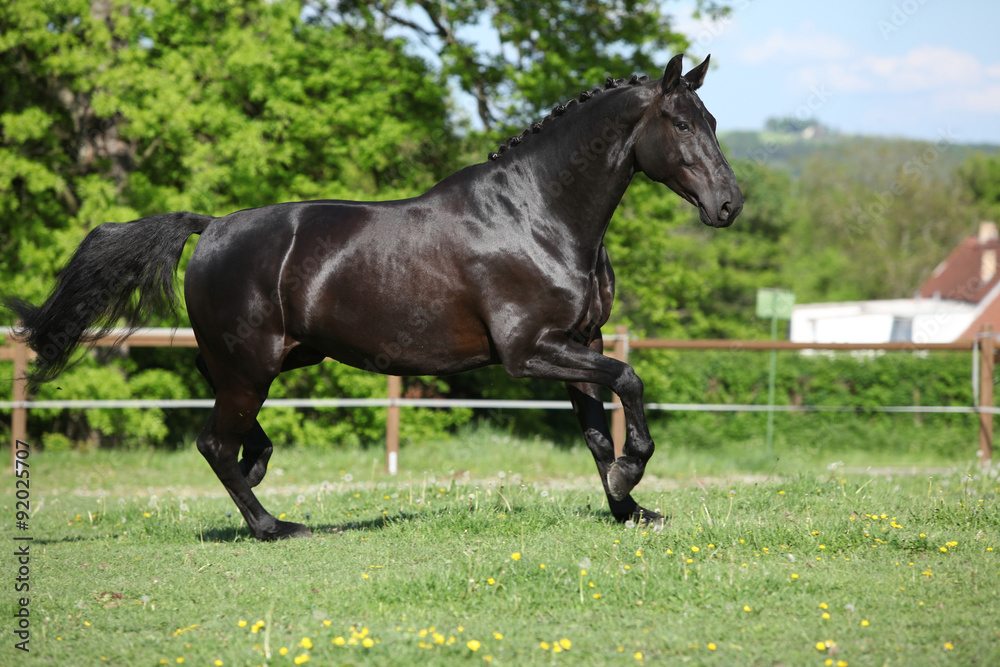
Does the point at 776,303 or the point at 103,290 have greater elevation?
the point at 103,290

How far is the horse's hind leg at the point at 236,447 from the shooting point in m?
4.74

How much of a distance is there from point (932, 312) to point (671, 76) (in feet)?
74.8

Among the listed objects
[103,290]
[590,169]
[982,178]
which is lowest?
[103,290]

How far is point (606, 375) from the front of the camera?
418cm

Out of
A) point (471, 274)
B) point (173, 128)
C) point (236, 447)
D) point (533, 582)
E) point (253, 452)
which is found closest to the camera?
point (533, 582)

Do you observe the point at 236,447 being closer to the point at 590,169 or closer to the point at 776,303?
the point at 590,169

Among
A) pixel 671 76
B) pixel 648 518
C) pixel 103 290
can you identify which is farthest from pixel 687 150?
pixel 103 290

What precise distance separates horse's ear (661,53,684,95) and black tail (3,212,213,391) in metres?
2.75

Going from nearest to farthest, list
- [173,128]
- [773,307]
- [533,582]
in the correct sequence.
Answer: [533,582] < [173,128] < [773,307]

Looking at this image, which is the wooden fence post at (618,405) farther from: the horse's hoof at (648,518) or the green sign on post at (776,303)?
the green sign on post at (776,303)

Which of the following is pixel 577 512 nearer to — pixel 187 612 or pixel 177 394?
pixel 187 612

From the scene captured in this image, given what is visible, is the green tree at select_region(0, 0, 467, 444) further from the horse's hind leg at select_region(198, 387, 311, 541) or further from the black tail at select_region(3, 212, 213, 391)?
the horse's hind leg at select_region(198, 387, 311, 541)

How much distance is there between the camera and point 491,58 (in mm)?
13812

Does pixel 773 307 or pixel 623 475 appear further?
pixel 773 307
